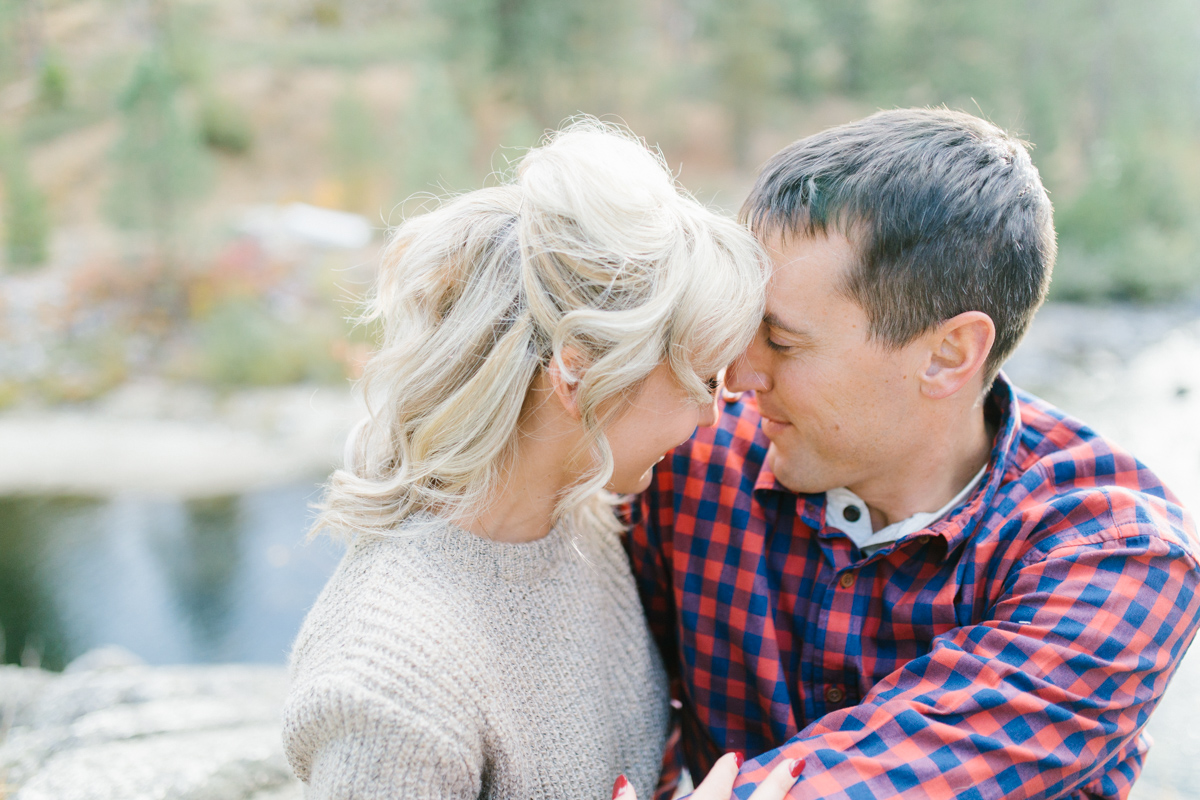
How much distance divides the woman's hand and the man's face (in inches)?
20.2

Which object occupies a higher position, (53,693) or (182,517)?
(53,693)

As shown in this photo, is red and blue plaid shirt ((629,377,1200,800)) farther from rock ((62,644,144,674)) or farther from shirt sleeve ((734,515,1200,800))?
rock ((62,644,144,674))

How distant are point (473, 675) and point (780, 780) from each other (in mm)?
482

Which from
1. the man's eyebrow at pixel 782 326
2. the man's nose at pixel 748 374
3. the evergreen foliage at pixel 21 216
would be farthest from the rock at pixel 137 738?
the evergreen foliage at pixel 21 216

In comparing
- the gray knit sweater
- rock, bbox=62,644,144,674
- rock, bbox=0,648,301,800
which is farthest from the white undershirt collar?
rock, bbox=62,644,144,674

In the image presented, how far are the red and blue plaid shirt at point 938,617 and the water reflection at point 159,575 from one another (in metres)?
4.03

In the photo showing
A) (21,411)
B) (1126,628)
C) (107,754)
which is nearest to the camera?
(1126,628)

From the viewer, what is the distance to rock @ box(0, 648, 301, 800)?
2316mm

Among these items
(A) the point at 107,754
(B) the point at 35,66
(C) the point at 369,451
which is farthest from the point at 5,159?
(C) the point at 369,451

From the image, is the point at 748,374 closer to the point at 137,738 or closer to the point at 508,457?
the point at 508,457

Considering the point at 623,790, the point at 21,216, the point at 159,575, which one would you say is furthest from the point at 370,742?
the point at 21,216

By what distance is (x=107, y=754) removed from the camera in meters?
2.53

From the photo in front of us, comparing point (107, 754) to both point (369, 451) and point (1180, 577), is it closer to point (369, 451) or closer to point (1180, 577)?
point (369, 451)

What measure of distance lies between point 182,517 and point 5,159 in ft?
22.0
